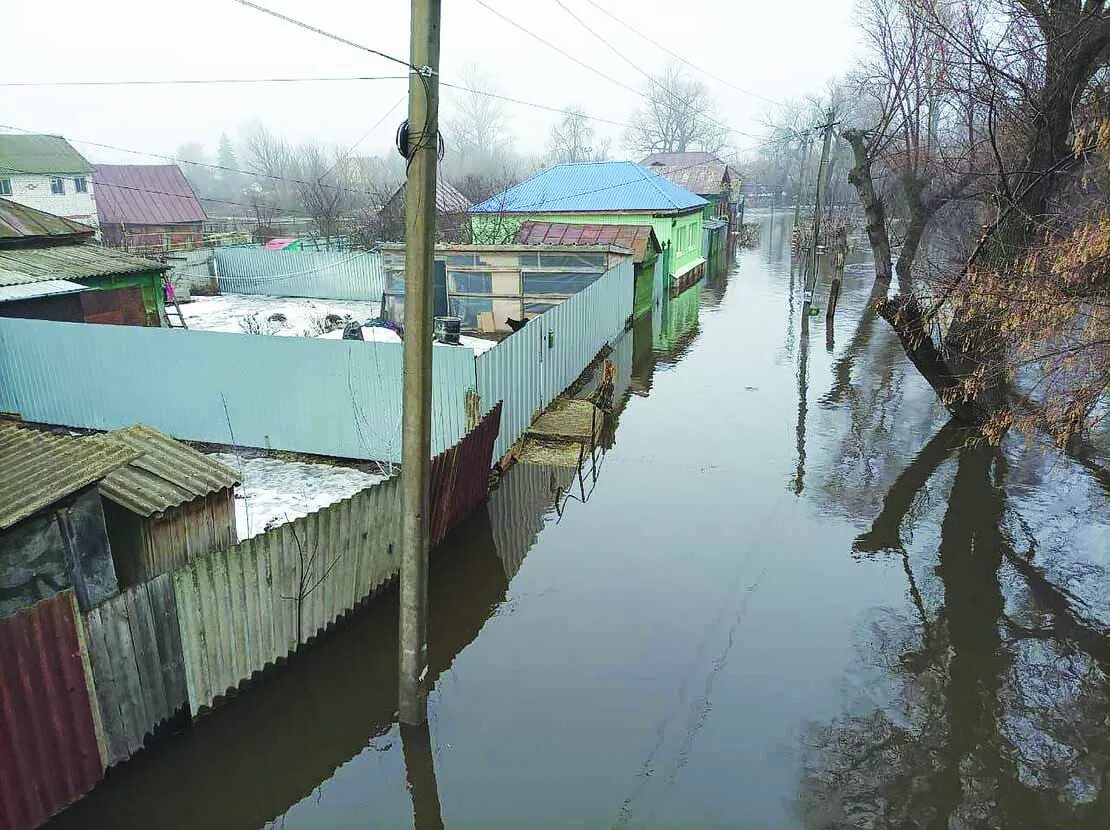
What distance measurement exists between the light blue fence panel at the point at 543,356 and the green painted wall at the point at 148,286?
9.93m

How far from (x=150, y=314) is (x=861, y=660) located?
16652 millimetres

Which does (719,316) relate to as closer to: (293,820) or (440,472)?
(440,472)

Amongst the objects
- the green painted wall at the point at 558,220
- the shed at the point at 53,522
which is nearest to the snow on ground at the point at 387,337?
the green painted wall at the point at 558,220

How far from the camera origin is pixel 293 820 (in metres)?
4.71

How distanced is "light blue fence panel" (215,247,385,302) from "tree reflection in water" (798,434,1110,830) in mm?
21562

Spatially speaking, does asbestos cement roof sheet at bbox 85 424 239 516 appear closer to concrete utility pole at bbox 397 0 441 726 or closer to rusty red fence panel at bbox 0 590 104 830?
rusty red fence panel at bbox 0 590 104 830

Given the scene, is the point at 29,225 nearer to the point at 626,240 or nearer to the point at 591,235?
the point at 591,235

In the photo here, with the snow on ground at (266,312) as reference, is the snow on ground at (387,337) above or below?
above

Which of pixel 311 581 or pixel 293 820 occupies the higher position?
pixel 311 581

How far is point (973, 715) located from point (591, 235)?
67.9 ft

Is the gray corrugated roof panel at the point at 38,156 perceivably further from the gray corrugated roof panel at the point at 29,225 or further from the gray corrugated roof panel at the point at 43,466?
the gray corrugated roof panel at the point at 43,466

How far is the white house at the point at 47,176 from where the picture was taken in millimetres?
39844

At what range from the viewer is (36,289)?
13.1 metres

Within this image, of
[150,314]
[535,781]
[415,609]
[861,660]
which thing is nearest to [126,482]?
[415,609]
